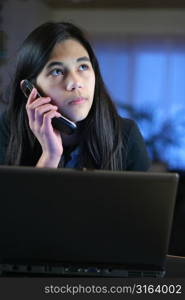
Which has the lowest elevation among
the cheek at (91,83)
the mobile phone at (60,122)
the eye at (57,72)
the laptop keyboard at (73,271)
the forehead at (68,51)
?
the laptop keyboard at (73,271)

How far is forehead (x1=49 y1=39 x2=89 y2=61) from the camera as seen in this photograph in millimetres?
1422

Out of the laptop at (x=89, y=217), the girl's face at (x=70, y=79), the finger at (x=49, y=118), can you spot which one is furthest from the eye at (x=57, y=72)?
the laptop at (x=89, y=217)

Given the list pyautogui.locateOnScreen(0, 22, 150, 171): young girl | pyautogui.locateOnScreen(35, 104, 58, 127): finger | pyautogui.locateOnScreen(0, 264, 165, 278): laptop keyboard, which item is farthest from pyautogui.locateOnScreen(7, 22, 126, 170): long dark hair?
pyautogui.locateOnScreen(0, 264, 165, 278): laptop keyboard

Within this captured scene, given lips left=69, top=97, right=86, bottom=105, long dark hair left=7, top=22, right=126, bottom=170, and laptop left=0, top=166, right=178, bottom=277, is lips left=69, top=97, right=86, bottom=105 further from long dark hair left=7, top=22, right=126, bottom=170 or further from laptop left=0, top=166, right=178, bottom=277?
laptop left=0, top=166, right=178, bottom=277

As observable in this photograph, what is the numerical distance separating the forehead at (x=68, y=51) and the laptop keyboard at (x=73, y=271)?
2.12 feet

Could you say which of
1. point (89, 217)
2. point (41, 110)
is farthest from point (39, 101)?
point (89, 217)

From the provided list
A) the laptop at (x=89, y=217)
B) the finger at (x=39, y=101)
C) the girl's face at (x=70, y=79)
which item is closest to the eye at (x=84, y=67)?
the girl's face at (x=70, y=79)

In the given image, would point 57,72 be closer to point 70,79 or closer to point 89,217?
point 70,79

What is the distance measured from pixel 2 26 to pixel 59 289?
463 cm

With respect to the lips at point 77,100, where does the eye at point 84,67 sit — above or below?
above

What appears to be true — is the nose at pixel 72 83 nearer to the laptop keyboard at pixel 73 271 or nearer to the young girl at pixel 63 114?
the young girl at pixel 63 114

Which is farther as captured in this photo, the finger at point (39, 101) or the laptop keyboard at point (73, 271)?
the finger at point (39, 101)

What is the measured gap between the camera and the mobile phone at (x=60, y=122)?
1.43m

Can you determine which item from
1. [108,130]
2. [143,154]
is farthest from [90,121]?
[143,154]
